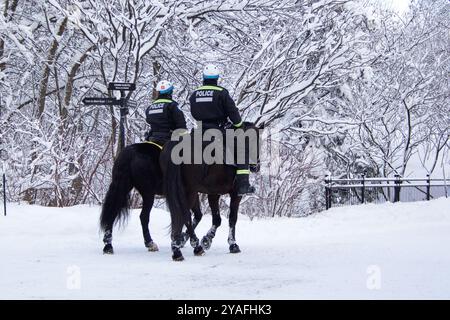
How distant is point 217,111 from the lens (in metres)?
8.87

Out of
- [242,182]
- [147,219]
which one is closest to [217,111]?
[242,182]

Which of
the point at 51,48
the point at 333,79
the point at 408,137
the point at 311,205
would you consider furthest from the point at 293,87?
the point at 408,137

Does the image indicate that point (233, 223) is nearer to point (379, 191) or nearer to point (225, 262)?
point (225, 262)

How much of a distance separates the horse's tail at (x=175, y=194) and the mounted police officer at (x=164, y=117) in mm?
880

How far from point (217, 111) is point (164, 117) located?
974 mm

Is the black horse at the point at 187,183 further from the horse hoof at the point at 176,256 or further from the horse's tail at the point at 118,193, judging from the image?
the horse's tail at the point at 118,193

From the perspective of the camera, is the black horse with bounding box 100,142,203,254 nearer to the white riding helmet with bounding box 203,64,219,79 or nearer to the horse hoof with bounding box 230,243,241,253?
the horse hoof with bounding box 230,243,241,253

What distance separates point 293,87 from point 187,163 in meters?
8.40

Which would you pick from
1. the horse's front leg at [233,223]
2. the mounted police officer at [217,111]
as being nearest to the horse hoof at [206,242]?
the horse's front leg at [233,223]

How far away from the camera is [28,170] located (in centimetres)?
1555

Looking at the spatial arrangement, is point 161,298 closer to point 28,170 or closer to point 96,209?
point 96,209

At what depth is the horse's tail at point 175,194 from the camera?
844 cm

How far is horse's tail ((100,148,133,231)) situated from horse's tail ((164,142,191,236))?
931 mm

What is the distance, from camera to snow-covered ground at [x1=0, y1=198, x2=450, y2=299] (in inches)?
230
